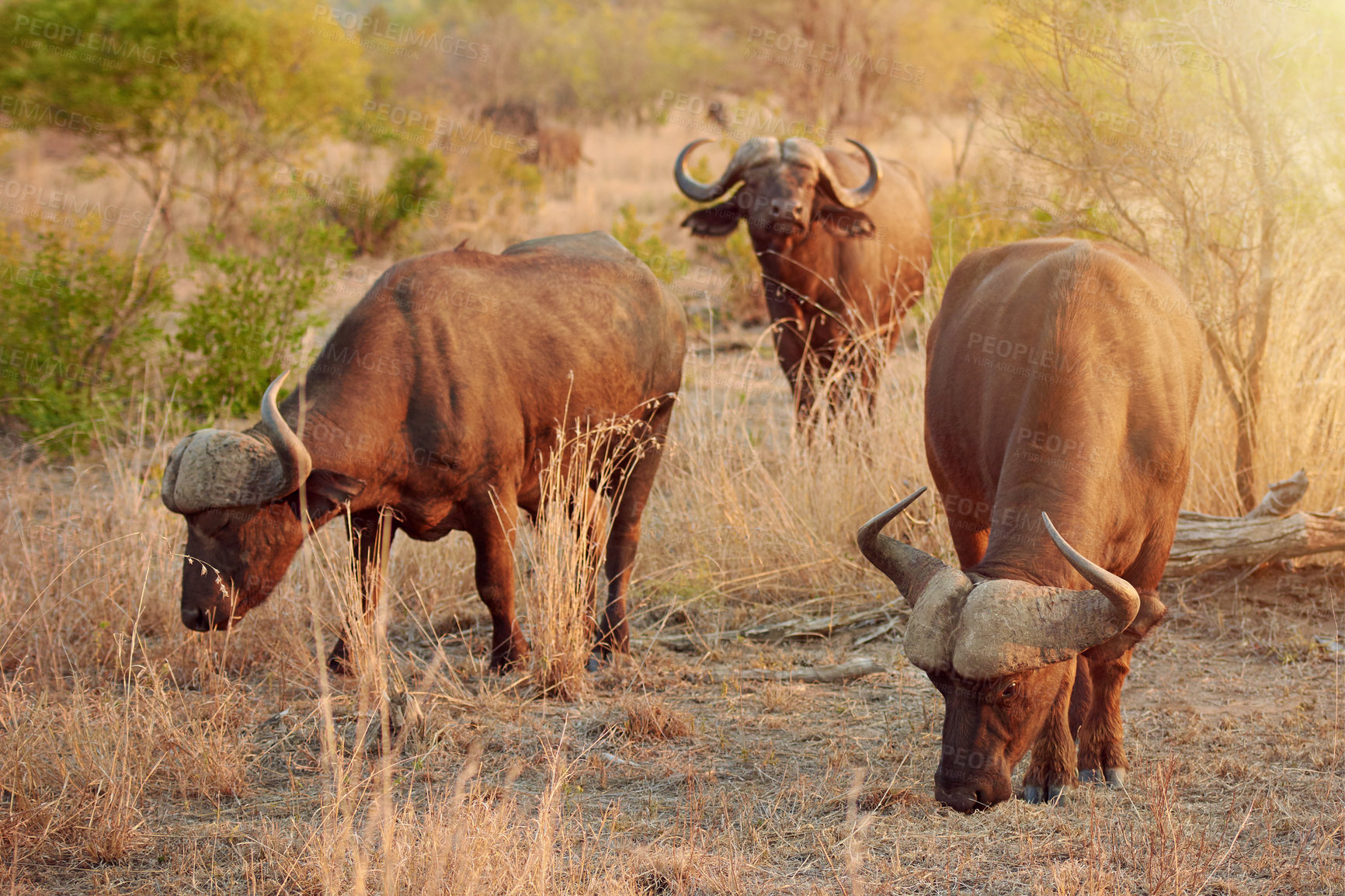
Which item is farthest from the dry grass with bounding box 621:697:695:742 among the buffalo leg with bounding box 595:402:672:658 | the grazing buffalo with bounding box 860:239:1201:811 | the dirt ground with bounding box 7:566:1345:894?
the grazing buffalo with bounding box 860:239:1201:811

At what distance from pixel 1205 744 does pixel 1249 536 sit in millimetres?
1594

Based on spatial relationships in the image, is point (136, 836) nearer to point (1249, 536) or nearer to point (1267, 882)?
point (1267, 882)

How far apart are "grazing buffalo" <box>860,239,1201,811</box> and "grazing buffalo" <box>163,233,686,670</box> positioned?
164 cm

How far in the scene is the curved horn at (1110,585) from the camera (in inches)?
118

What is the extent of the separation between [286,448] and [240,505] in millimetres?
325

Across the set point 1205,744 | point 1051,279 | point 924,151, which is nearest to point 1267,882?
point 1205,744

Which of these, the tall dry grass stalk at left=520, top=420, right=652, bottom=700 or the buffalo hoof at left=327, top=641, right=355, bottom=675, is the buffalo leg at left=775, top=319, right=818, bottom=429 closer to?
the tall dry grass stalk at left=520, top=420, right=652, bottom=700

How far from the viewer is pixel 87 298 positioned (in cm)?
846

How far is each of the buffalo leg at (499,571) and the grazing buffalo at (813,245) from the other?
3375 millimetres

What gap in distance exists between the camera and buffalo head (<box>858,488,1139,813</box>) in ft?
10.2

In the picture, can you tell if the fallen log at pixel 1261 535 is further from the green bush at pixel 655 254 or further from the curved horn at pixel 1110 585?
the green bush at pixel 655 254

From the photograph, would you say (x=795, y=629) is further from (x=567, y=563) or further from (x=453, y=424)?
(x=453, y=424)

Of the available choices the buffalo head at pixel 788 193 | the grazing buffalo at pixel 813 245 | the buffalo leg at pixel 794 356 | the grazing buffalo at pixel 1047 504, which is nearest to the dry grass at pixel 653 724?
the grazing buffalo at pixel 1047 504

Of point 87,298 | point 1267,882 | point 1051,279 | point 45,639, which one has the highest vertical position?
point 1051,279
